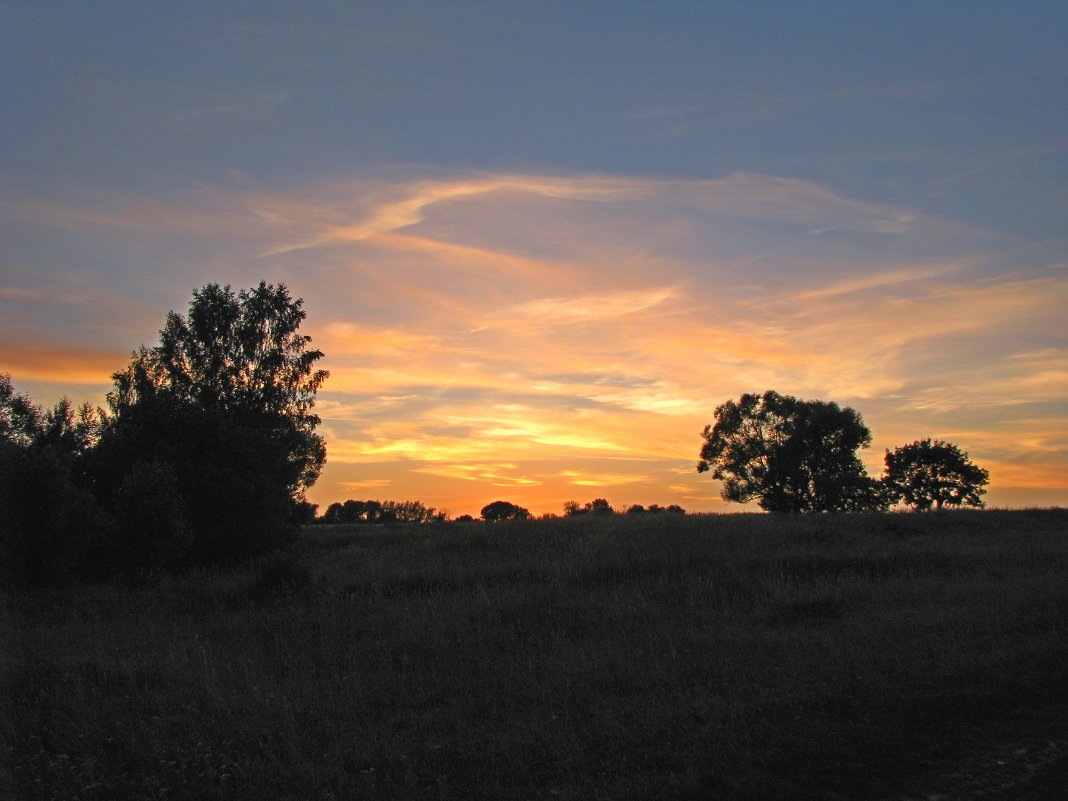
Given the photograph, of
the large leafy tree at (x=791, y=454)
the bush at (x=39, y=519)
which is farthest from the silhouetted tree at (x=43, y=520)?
the large leafy tree at (x=791, y=454)

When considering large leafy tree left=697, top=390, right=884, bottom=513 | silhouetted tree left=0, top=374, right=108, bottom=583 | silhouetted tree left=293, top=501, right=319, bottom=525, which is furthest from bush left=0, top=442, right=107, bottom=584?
large leafy tree left=697, top=390, right=884, bottom=513

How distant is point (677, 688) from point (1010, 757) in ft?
12.3

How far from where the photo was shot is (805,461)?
6272 cm

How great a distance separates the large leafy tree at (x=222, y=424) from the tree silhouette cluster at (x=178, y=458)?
0.05 m

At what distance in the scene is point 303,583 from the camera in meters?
19.8

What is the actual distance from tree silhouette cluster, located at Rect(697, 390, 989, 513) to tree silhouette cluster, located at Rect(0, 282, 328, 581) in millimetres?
36295

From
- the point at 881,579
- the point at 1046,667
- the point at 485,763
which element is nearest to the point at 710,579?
the point at 881,579

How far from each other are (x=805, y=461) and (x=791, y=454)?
180cm

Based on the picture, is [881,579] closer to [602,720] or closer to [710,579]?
[710,579]

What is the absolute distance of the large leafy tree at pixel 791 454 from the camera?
203 feet

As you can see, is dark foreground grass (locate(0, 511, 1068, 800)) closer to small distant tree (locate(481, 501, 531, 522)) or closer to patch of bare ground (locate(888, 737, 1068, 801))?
patch of bare ground (locate(888, 737, 1068, 801))

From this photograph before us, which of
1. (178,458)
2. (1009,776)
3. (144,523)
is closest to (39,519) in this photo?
(144,523)

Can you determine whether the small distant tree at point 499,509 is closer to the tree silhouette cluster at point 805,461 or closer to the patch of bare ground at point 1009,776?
the tree silhouette cluster at point 805,461

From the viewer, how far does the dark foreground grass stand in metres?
7.08
